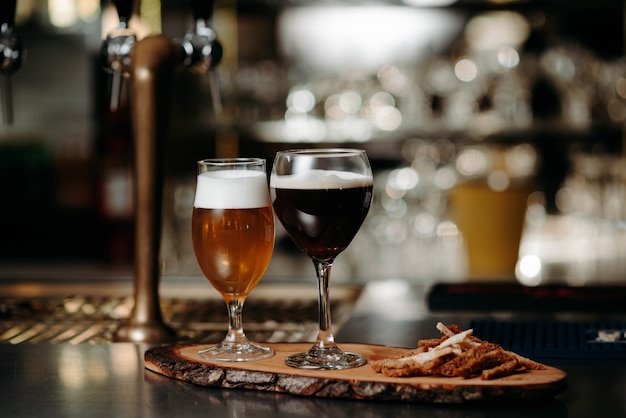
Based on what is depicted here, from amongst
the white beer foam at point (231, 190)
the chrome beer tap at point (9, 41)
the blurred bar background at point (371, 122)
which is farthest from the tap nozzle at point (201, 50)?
the blurred bar background at point (371, 122)

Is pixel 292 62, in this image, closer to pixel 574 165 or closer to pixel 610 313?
pixel 574 165

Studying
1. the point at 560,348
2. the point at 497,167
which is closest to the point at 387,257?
the point at 497,167

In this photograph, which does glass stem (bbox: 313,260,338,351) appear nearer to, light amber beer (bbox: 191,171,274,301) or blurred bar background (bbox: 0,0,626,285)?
light amber beer (bbox: 191,171,274,301)

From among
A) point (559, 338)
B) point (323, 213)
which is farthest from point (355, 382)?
point (559, 338)

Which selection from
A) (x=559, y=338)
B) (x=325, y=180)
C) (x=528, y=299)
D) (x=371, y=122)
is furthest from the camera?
(x=371, y=122)

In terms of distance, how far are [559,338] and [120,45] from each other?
0.63 metres

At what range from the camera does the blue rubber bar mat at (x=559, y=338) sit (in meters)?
0.99

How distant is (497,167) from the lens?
3350 millimetres

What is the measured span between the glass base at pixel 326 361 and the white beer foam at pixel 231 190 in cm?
16

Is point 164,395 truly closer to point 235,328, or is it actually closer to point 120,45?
point 235,328

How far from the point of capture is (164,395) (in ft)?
2.81

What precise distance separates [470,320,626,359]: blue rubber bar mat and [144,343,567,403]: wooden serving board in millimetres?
157

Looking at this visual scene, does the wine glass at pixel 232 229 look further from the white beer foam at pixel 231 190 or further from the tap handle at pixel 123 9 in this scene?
the tap handle at pixel 123 9

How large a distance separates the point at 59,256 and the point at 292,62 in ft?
3.76
